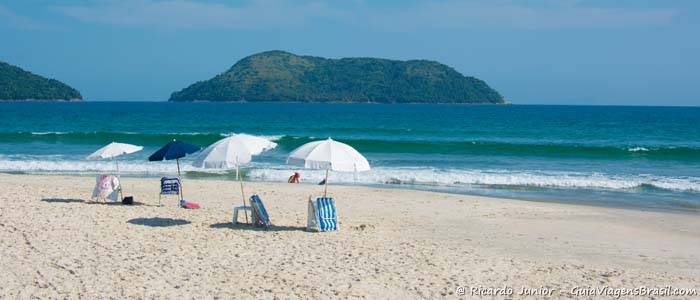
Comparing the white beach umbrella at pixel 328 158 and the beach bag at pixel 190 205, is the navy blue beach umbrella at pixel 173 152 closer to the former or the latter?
the beach bag at pixel 190 205

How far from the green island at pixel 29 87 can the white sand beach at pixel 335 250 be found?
465 ft

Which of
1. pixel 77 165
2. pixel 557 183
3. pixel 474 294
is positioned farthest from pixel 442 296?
pixel 77 165

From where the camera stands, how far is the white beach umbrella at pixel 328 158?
450 inches

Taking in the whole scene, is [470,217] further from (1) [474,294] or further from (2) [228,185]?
(2) [228,185]

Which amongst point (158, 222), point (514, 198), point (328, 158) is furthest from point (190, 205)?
point (514, 198)

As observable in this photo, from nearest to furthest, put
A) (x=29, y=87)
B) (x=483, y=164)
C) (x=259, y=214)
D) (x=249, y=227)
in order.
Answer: (x=259, y=214) → (x=249, y=227) → (x=483, y=164) → (x=29, y=87)

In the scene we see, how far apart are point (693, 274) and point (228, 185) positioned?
12.7 metres

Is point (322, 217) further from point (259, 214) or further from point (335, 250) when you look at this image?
point (335, 250)

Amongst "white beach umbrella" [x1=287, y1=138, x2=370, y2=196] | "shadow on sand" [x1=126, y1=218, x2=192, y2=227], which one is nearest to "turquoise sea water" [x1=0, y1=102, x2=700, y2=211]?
"white beach umbrella" [x1=287, y1=138, x2=370, y2=196]

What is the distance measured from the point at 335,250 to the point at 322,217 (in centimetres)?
165

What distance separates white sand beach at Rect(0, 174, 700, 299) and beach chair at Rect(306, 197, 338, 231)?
0.75ft

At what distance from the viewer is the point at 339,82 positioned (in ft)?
529

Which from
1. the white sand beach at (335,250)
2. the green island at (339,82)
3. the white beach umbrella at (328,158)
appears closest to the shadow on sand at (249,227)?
the white sand beach at (335,250)

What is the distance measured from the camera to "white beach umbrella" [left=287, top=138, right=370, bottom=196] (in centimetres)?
1144
